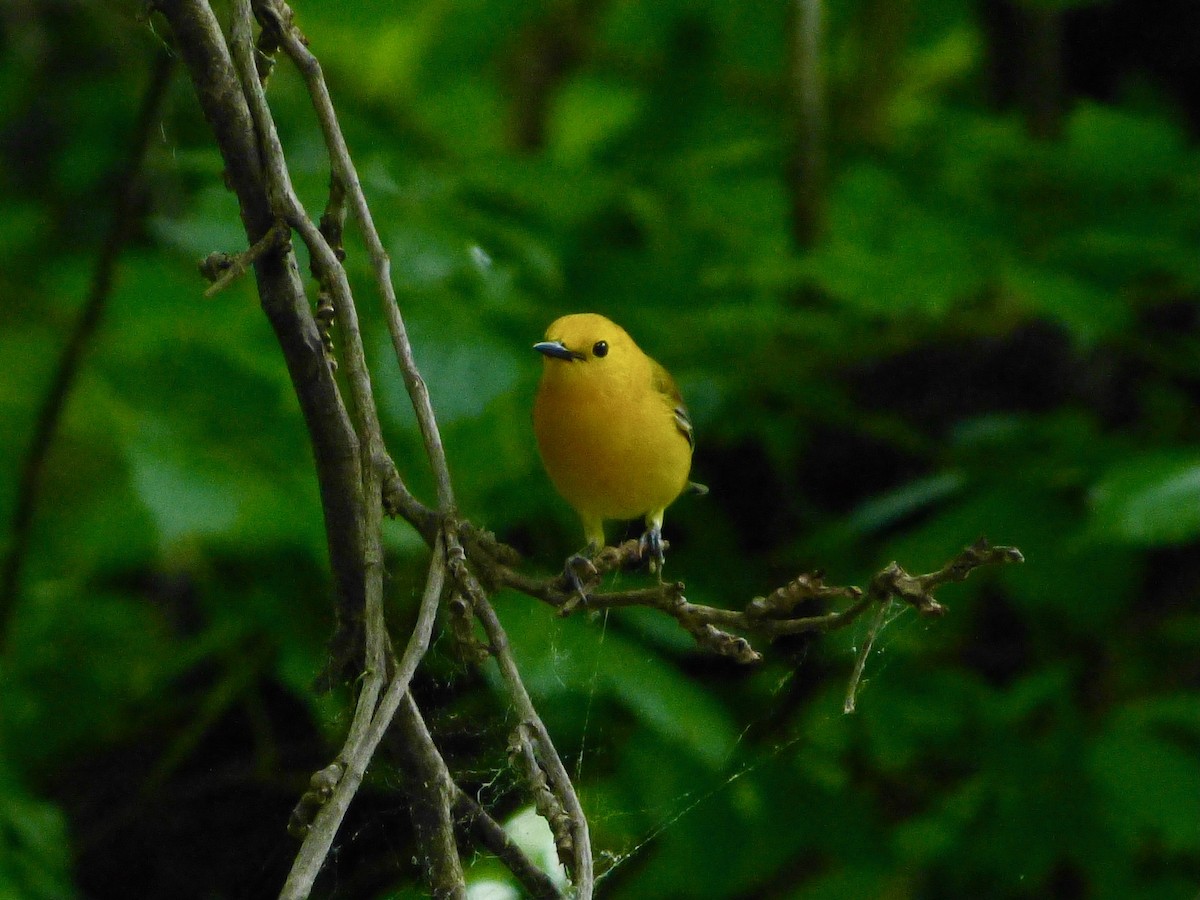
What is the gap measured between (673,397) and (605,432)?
0.55 m

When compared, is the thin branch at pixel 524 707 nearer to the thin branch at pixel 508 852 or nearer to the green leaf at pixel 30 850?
the thin branch at pixel 508 852

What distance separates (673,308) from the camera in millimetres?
3168

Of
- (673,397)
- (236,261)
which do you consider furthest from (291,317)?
(673,397)

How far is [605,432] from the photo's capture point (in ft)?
6.52

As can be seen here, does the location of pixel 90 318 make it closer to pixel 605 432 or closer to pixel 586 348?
pixel 586 348

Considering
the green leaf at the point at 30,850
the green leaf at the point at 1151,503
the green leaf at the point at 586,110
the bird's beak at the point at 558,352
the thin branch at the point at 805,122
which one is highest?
the bird's beak at the point at 558,352

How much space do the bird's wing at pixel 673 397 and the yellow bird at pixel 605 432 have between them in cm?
1

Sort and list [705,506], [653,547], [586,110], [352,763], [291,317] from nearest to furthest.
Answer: [352,763]
[291,317]
[653,547]
[705,506]
[586,110]

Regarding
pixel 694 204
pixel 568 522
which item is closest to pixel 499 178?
pixel 568 522

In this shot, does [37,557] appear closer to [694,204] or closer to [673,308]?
[673,308]

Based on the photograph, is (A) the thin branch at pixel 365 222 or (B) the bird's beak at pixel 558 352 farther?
(B) the bird's beak at pixel 558 352

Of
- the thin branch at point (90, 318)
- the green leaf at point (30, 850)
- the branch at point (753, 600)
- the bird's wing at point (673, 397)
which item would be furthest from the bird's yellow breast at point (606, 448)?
the green leaf at point (30, 850)

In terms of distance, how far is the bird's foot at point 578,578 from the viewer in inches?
49.8

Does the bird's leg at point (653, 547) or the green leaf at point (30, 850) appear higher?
the bird's leg at point (653, 547)
